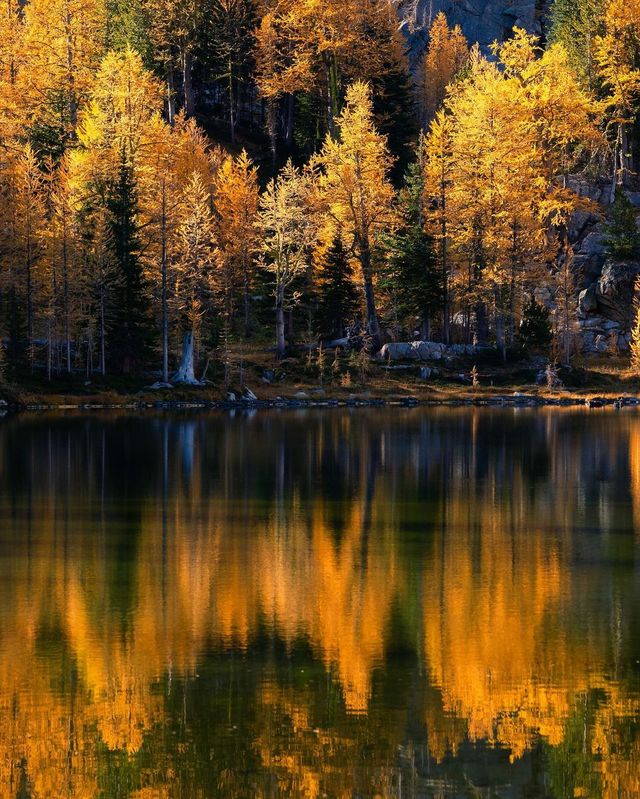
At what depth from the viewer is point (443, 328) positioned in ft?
266

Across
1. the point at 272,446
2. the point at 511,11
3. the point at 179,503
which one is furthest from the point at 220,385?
the point at 511,11

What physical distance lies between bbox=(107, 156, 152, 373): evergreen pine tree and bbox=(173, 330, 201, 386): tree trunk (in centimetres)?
211

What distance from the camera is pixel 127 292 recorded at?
68875 mm

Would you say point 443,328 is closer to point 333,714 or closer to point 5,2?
point 5,2

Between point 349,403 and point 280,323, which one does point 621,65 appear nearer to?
point 280,323

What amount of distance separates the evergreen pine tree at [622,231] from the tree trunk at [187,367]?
1193 inches

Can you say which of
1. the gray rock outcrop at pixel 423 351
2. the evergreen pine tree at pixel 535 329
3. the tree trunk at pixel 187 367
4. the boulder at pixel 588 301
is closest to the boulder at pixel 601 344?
the boulder at pixel 588 301

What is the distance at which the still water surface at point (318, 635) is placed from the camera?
39.1 ft

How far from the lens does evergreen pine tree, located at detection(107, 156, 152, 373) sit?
6881 cm

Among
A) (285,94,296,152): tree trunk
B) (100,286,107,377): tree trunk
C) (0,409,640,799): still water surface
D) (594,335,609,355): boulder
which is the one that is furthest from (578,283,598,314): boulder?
(0,409,640,799): still water surface

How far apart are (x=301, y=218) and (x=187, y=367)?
13.5 m

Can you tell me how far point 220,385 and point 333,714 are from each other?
2232 inches

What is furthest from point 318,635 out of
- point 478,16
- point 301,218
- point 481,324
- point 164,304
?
point 478,16

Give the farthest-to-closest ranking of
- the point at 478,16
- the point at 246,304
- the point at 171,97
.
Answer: the point at 478,16 → the point at 171,97 → the point at 246,304
